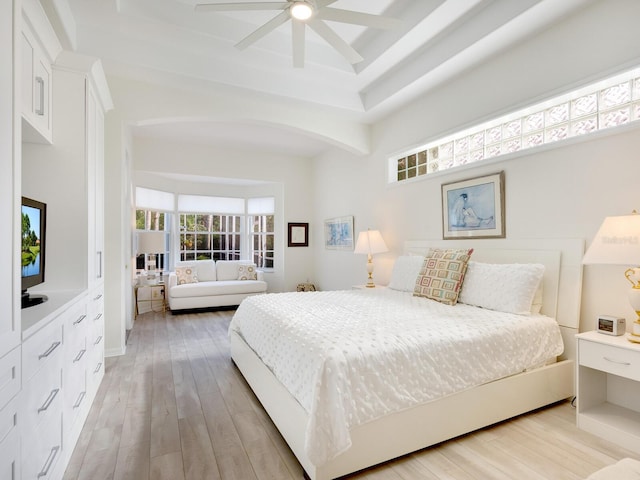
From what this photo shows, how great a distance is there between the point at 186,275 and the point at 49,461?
14.6 ft

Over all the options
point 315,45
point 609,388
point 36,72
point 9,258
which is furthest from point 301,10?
point 609,388

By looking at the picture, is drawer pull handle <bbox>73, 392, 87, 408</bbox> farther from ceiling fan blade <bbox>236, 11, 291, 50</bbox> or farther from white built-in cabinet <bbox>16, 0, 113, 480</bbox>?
ceiling fan blade <bbox>236, 11, 291, 50</bbox>

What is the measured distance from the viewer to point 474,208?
3.29 meters

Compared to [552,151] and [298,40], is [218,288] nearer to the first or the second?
[298,40]

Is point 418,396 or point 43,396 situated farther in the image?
point 418,396

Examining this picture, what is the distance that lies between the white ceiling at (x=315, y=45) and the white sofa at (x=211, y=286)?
3231 millimetres

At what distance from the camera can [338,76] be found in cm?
389

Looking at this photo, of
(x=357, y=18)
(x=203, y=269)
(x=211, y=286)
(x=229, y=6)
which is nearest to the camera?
(x=229, y=6)

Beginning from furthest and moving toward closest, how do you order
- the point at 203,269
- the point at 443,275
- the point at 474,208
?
1. the point at 203,269
2. the point at 474,208
3. the point at 443,275

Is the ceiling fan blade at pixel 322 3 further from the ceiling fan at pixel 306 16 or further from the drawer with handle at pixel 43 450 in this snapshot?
the drawer with handle at pixel 43 450

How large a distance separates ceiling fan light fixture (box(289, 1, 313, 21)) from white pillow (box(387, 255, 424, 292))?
2.38 meters

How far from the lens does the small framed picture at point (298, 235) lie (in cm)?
668

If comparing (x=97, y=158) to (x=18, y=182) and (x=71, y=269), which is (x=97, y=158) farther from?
(x=18, y=182)

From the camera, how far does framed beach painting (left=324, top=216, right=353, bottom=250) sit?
216 inches
